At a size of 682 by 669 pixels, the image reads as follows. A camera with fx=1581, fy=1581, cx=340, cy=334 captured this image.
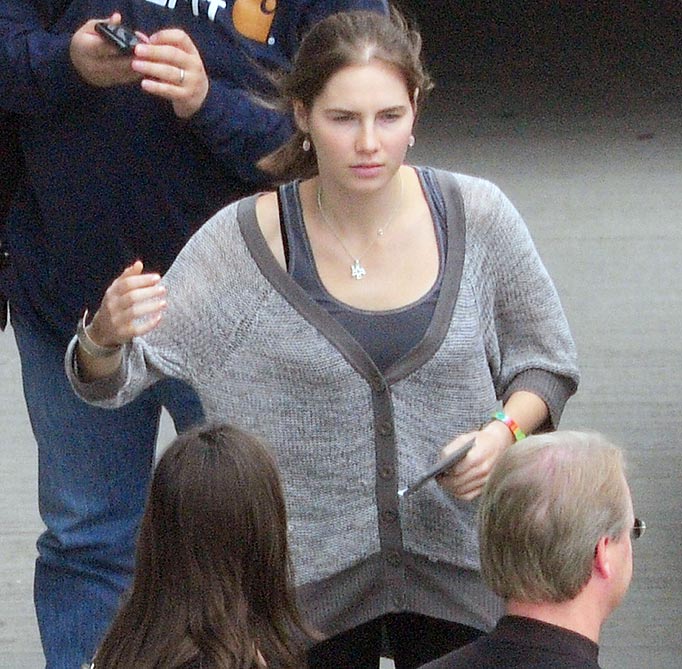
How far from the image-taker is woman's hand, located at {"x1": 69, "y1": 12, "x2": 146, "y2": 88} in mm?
2838

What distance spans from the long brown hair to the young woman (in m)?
0.37

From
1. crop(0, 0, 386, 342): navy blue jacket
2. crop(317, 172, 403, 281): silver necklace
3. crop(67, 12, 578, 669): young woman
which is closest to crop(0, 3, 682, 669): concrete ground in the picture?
crop(0, 0, 386, 342): navy blue jacket

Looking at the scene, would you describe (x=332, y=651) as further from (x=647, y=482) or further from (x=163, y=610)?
(x=647, y=482)

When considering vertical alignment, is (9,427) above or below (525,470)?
below

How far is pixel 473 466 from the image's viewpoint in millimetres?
2535

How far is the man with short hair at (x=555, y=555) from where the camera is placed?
202 cm

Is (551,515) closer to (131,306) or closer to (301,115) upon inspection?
(131,306)

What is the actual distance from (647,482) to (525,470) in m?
2.79

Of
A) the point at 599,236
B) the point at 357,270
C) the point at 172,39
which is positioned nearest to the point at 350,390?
the point at 357,270

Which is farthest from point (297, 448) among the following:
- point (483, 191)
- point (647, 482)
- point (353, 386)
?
point (647, 482)

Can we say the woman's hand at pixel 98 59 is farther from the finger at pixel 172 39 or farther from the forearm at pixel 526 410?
the forearm at pixel 526 410

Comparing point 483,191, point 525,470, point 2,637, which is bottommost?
point 2,637

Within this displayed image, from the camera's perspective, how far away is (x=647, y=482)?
4.77 meters

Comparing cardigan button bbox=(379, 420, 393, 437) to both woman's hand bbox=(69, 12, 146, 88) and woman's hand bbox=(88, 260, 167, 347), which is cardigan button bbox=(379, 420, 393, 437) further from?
woman's hand bbox=(69, 12, 146, 88)
